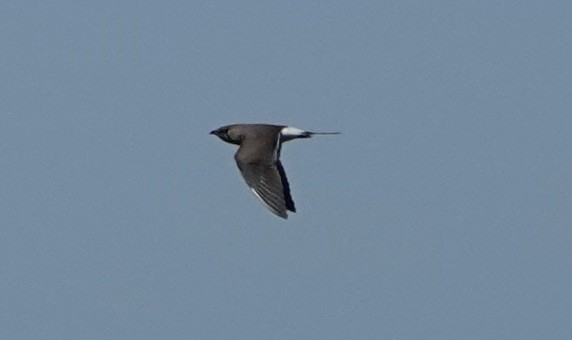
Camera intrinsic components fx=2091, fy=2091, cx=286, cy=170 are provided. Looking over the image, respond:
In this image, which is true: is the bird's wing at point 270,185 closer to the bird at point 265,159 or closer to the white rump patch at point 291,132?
the bird at point 265,159

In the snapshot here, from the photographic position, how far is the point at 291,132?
57344 millimetres

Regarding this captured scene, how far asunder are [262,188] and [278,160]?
2166 mm

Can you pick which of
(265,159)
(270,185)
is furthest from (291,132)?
(270,185)

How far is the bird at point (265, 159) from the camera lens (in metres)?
53.4

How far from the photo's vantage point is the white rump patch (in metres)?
57.2

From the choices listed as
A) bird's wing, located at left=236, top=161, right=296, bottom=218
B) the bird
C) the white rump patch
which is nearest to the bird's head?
the bird

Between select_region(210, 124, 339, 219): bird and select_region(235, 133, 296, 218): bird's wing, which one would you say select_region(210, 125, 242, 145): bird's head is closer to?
select_region(210, 124, 339, 219): bird

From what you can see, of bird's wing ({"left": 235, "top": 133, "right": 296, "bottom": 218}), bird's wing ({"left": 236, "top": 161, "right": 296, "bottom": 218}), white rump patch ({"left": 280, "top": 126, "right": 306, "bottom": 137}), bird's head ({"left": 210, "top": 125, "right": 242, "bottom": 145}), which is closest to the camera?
bird's wing ({"left": 236, "top": 161, "right": 296, "bottom": 218})

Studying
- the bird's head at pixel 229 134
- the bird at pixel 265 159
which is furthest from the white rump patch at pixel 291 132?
the bird's head at pixel 229 134

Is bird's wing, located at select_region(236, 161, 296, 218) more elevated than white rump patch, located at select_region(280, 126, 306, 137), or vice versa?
white rump patch, located at select_region(280, 126, 306, 137)

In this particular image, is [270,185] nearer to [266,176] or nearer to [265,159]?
[266,176]

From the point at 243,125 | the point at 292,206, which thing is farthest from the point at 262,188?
the point at 243,125

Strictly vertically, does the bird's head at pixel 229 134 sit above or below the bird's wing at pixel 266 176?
above

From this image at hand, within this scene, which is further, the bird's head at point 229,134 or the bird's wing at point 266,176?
the bird's head at point 229,134
